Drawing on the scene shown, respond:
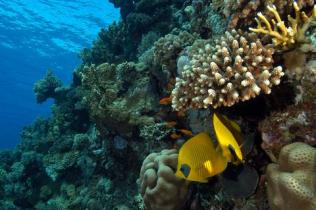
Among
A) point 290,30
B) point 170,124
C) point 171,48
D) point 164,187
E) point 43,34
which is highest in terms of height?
point 43,34

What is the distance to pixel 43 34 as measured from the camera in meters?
33.7

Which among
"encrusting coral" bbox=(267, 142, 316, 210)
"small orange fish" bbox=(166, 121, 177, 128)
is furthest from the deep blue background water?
"encrusting coral" bbox=(267, 142, 316, 210)

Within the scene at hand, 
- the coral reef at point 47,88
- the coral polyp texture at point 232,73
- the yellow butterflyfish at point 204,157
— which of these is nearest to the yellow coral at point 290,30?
the coral polyp texture at point 232,73

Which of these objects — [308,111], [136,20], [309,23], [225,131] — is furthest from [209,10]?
[136,20]

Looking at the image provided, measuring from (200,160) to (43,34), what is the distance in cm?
3409

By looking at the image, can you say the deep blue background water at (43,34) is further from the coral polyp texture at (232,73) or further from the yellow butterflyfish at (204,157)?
the yellow butterflyfish at (204,157)

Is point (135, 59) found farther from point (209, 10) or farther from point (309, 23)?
point (309, 23)

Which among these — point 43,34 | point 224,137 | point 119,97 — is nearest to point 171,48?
point 119,97

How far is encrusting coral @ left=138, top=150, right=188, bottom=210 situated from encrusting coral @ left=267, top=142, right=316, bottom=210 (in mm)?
1531

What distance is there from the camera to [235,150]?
2619 mm

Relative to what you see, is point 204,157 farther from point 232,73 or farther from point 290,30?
point 290,30

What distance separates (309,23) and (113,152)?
197 inches

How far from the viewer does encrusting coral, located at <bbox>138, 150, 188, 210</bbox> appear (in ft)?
14.3

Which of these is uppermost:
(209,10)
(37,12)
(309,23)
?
(37,12)
